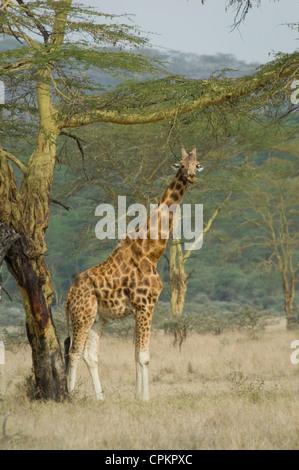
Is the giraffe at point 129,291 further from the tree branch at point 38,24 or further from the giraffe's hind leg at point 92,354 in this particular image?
the tree branch at point 38,24

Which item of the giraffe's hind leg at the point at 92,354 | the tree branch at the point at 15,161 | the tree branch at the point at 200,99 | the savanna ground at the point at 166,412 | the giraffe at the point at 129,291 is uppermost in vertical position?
the tree branch at the point at 200,99

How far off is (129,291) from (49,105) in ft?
8.46

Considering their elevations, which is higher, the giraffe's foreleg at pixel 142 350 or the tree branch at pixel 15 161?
the tree branch at pixel 15 161

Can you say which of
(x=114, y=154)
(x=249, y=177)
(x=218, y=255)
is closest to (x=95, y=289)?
(x=114, y=154)

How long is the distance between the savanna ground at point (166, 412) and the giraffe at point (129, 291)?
0.48m

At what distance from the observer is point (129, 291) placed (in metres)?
8.64

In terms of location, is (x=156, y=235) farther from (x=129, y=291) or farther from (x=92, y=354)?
(x=92, y=354)

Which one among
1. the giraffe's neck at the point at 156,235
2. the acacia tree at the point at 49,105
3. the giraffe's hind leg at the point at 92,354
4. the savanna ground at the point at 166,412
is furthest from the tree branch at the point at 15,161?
the savanna ground at the point at 166,412

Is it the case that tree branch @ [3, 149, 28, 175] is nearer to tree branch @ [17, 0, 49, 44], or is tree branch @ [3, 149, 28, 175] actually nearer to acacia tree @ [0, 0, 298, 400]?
acacia tree @ [0, 0, 298, 400]

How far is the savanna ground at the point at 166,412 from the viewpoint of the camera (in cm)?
613

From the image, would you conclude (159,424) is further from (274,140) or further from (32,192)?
(274,140)

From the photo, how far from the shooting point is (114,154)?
17.7 m

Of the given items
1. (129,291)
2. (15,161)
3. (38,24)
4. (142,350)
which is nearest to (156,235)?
(129,291)

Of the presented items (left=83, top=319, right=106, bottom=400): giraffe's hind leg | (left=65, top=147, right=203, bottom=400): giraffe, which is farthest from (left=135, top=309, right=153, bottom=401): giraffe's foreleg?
(left=83, top=319, right=106, bottom=400): giraffe's hind leg
